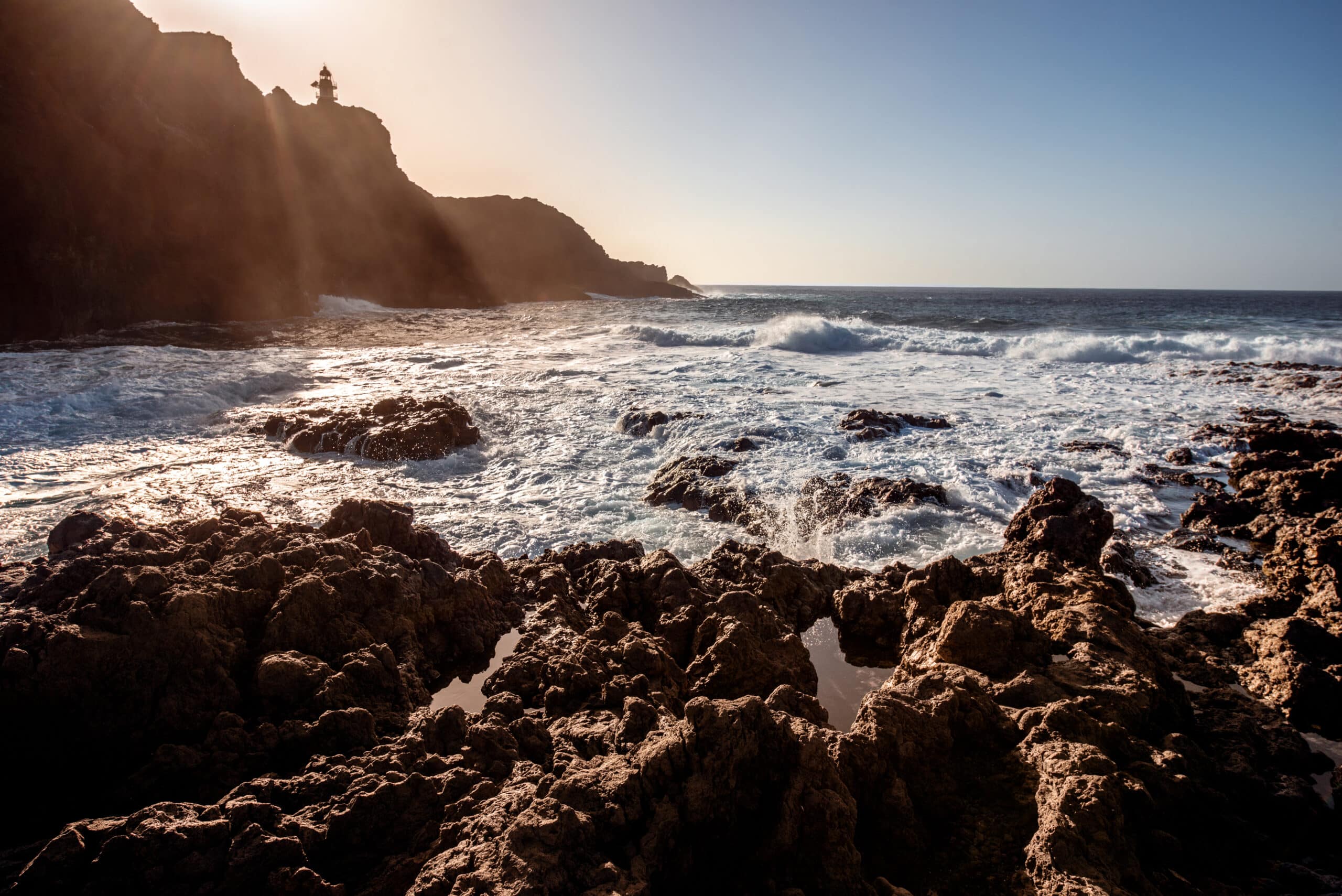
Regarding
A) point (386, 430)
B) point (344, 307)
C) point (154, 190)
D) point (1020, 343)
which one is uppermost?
point (154, 190)

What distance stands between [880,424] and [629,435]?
3.87m

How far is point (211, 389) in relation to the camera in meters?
12.0

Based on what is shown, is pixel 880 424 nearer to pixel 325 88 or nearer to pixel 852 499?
pixel 852 499

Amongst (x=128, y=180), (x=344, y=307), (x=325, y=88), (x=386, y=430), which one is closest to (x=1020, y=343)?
(x=386, y=430)

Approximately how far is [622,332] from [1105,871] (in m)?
23.8

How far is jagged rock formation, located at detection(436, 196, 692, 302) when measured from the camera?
78.9m

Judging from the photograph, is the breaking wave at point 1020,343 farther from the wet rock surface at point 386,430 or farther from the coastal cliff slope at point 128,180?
the coastal cliff slope at point 128,180

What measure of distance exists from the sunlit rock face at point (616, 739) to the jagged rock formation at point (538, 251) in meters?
73.5

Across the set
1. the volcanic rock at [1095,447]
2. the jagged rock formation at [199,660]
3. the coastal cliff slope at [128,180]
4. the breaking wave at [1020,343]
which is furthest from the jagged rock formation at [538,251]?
the jagged rock formation at [199,660]

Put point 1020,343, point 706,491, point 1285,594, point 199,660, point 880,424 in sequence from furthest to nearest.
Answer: point 1020,343
point 880,424
point 706,491
point 1285,594
point 199,660

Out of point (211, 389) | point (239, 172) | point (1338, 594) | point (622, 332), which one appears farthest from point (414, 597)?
point (239, 172)

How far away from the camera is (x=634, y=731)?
2.60 metres

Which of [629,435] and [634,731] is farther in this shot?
[629,435]

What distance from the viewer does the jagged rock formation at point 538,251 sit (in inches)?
3108
